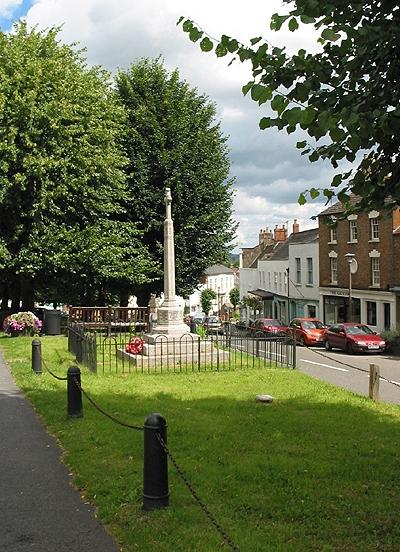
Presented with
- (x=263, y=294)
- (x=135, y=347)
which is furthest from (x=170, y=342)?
(x=263, y=294)

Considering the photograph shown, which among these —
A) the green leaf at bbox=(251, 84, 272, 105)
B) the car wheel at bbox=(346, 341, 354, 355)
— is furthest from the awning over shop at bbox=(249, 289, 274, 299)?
the green leaf at bbox=(251, 84, 272, 105)

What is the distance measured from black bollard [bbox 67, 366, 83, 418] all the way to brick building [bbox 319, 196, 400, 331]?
25.5 metres

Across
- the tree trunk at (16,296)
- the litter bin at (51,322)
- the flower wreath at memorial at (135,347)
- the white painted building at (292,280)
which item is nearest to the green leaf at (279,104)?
the flower wreath at memorial at (135,347)

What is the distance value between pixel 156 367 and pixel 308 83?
515 inches

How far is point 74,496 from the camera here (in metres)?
6.55

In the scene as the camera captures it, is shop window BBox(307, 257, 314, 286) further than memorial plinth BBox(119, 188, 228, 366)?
Yes

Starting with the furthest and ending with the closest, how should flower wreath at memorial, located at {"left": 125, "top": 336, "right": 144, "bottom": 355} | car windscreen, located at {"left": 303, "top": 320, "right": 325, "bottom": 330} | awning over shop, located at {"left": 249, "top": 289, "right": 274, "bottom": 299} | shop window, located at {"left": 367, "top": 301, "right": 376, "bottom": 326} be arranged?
awning over shop, located at {"left": 249, "top": 289, "right": 274, "bottom": 299} < shop window, located at {"left": 367, "top": 301, "right": 376, "bottom": 326} < car windscreen, located at {"left": 303, "top": 320, "right": 325, "bottom": 330} < flower wreath at memorial, located at {"left": 125, "top": 336, "right": 144, "bottom": 355}

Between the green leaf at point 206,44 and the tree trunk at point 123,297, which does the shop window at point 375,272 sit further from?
the green leaf at point 206,44

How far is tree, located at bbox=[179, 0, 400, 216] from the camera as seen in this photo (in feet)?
17.7

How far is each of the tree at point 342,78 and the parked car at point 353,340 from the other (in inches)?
968

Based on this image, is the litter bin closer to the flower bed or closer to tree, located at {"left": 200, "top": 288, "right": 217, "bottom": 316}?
the flower bed

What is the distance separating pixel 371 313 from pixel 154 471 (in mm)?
36158

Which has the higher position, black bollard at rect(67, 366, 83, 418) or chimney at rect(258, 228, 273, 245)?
chimney at rect(258, 228, 273, 245)

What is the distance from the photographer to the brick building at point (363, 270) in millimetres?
37000
